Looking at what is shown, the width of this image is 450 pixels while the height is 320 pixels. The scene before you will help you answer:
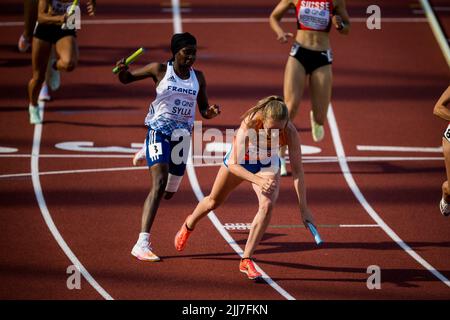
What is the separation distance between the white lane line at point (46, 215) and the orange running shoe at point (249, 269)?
122 cm

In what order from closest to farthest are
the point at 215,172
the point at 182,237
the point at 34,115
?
the point at 182,237
the point at 215,172
the point at 34,115

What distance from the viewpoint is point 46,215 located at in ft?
34.5

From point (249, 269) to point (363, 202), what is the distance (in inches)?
105

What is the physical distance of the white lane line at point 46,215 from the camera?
8844 mm

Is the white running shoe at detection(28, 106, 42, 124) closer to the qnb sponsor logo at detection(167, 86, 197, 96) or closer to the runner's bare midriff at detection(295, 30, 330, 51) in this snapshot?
the runner's bare midriff at detection(295, 30, 330, 51)

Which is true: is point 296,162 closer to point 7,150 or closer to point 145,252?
point 145,252

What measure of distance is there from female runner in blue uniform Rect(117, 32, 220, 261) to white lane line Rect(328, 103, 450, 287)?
2300 millimetres

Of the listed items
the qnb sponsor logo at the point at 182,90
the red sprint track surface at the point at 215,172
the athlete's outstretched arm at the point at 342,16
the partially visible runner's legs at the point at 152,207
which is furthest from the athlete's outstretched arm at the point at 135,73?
the athlete's outstretched arm at the point at 342,16

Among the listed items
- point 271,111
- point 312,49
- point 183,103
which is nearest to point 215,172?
point 312,49

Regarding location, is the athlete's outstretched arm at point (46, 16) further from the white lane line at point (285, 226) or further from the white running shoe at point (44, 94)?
the white lane line at point (285, 226)

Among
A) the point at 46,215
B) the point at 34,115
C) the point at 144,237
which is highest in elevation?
the point at 34,115

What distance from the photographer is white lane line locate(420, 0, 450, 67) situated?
1667cm

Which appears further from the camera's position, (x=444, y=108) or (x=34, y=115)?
(x=34, y=115)

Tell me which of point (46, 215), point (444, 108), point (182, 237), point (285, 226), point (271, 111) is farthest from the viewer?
point (46, 215)
